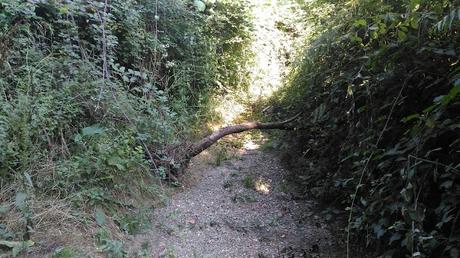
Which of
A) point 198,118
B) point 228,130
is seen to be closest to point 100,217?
point 228,130

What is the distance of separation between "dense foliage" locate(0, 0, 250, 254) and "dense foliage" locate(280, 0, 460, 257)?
1.49 m

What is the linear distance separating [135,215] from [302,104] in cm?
215

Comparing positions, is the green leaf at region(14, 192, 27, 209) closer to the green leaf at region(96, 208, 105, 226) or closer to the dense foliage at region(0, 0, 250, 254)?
the dense foliage at region(0, 0, 250, 254)

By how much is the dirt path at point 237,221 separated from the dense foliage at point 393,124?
276mm

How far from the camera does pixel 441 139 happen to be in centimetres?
227

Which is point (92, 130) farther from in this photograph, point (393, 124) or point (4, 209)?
point (393, 124)

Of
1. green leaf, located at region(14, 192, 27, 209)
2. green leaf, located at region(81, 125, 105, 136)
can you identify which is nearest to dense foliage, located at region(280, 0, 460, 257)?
green leaf, located at region(81, 125, 105, 136)

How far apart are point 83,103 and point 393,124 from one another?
7.80 feet

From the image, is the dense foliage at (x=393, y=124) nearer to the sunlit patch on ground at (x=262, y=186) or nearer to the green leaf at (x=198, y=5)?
the sunlit patch on ground at (x=262, y=186)

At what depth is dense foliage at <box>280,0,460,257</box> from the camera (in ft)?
6.87

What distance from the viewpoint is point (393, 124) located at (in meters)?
2.68

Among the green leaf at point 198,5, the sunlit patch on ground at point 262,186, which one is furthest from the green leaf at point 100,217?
the green leaf at point 198,5

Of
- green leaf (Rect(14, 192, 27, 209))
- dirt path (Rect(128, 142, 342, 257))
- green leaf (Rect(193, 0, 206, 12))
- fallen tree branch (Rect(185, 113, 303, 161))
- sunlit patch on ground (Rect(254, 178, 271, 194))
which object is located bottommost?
dirt path (Rect(128, 142, 342, 257))

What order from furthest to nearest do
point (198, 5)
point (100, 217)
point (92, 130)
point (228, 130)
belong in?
point (198, 5)
point (228, 130)
point (92, 130)
point (100, 217)
